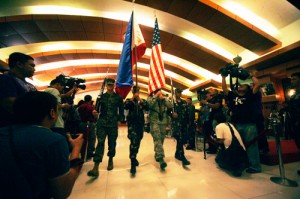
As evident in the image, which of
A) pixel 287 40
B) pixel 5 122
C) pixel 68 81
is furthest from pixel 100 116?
pixel 287 40

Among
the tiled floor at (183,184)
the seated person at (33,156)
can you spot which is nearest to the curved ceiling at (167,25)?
the tiled floor at (183,184)

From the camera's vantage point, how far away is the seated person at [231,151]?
8.03 feet

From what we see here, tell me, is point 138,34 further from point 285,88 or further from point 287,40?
point 285,88

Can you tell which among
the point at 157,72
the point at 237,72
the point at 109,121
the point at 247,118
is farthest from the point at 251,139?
the point at 109,121

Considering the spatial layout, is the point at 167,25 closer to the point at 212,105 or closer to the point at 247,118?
the point at 212,105

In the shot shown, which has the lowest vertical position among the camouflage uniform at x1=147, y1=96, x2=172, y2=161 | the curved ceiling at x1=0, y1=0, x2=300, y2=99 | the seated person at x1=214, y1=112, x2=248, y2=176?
the seated person at x1=214, y1=112, x2=248, y2=176

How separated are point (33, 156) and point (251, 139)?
3.36 metres

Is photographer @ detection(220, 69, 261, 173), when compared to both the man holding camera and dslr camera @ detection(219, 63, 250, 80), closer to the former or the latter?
dslr camera @ detection(219, 63, 250, 80)

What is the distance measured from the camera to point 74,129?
302 centimetres

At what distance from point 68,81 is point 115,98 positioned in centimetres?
114

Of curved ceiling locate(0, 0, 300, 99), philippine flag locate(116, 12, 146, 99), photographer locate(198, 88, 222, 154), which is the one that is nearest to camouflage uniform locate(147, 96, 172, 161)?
philippine flag locate(116, 12, 146, 99)

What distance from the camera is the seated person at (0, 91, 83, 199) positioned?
27.5 inches

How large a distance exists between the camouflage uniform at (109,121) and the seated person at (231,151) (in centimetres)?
219

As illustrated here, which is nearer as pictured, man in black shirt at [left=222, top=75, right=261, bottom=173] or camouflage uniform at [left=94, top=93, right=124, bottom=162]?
man in black shirt at [left=222, top=75, right=261, bottom=173]
